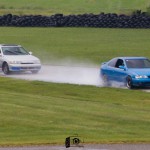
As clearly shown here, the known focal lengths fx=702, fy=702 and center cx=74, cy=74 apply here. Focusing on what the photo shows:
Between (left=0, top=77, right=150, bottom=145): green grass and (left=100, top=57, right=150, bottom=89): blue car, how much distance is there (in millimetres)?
2530

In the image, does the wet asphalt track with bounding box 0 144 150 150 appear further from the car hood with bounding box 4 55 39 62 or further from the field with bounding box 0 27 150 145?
the car hood with bounding box 4 55 39 62

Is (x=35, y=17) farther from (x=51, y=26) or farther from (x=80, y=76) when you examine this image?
(x=80, y=76)

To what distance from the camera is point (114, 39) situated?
5256cm

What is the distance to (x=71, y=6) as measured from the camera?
8494cm

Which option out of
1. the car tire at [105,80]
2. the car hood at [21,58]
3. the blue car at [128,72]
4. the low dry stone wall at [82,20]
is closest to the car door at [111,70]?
the blue car at [128,72]

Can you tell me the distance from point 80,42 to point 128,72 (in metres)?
24.1

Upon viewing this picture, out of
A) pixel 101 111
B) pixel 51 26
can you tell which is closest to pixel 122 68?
pixel 101 111

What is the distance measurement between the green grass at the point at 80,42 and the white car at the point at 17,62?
5814 mm

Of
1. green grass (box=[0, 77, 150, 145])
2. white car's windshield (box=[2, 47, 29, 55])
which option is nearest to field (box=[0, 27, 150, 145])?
green grass (box=[0, 77, 150, 145])

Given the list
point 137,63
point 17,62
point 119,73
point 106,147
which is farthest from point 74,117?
point 17,62

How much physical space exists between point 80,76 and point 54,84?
5.61m

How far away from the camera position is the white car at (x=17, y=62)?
33031 mm

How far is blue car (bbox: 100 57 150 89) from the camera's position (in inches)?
1041

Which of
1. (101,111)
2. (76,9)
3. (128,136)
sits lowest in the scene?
(128,136)
